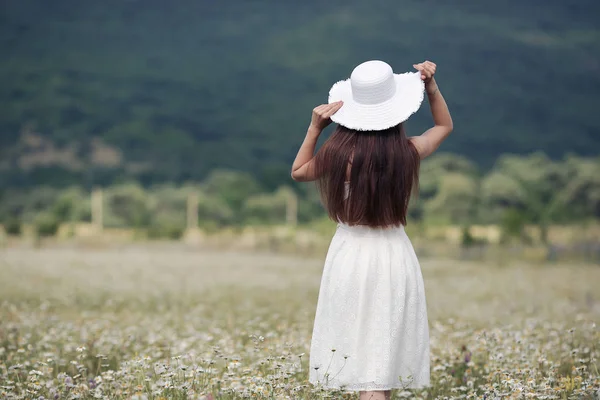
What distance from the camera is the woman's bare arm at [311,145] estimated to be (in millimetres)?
5273

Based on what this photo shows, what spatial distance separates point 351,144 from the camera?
5219 millimetres

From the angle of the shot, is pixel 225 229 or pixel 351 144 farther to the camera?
pixel 225 229

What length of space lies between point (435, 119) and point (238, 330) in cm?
396

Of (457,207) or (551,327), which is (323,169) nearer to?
(551,327)

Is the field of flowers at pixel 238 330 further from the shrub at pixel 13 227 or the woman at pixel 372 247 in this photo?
the shrub at pixel 13 227

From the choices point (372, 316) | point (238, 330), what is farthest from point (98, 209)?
point (372, 316)

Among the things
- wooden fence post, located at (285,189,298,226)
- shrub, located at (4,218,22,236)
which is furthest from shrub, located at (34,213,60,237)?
wooden fence post, located at (285,189,298,226)

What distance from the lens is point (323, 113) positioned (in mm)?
5230

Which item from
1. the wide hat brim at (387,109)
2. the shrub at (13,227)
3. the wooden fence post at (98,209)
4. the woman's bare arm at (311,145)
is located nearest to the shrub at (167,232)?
the wooden fence post at (98,209)

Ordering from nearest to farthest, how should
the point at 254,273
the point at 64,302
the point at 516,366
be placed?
the point at 516,366
the point at 64,302
the point at 254,273

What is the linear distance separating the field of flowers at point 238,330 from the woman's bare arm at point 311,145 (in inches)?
50.1

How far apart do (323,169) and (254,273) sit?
45.8 ft

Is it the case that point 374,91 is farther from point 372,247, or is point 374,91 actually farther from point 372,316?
point 372,316

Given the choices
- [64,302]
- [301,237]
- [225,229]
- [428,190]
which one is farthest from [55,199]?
[64,302]
